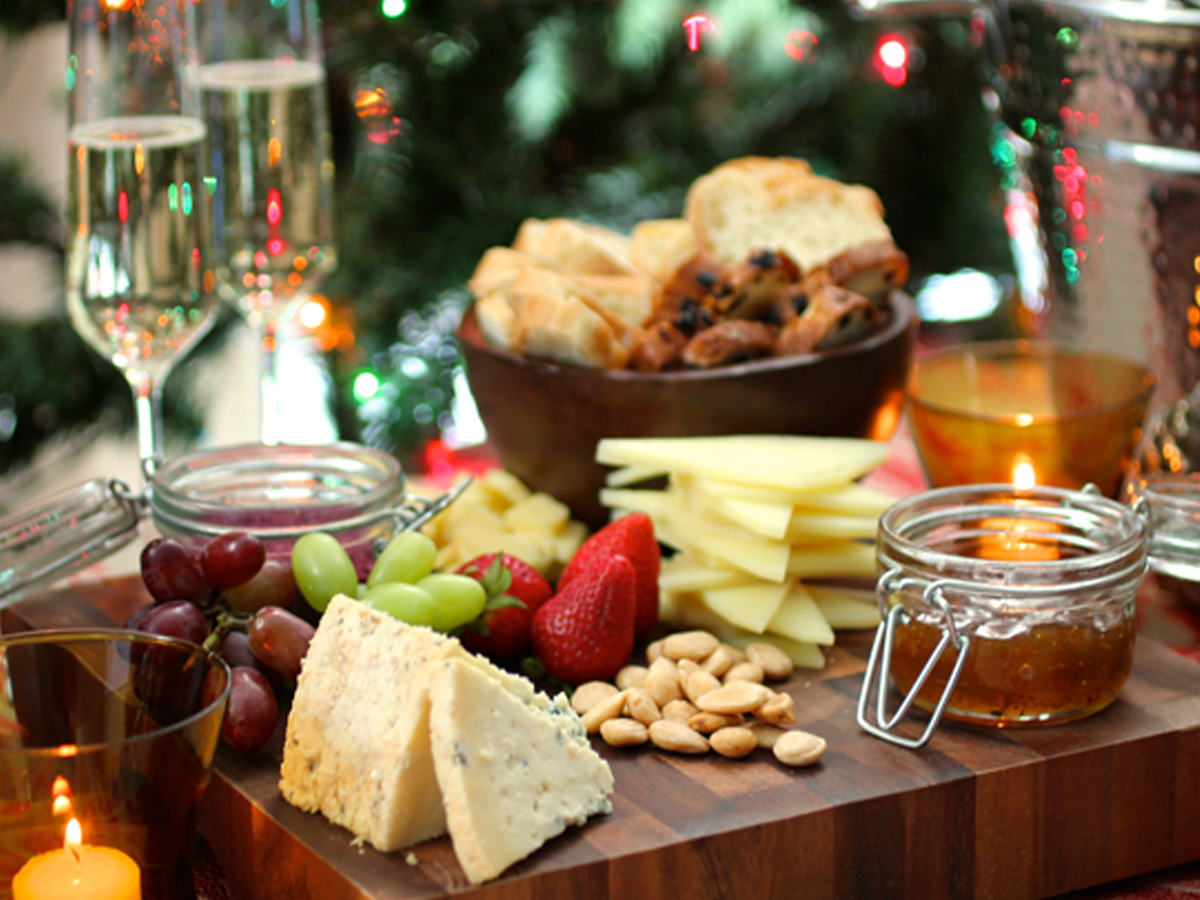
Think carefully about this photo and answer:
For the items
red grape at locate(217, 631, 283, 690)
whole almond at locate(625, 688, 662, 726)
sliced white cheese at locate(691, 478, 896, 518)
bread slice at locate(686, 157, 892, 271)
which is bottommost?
whole almond at locate(625, 688, 662, 726)

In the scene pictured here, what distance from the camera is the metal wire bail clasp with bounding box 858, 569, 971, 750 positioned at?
856 mm

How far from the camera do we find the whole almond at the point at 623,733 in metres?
0.87

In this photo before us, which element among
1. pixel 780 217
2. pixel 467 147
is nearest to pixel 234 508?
pixel 780 217

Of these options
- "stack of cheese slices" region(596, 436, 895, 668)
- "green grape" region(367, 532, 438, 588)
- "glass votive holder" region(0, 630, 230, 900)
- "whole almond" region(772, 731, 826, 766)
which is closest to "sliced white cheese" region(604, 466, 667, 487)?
"stack of cheese slices" region(596, 436, 895, 668)

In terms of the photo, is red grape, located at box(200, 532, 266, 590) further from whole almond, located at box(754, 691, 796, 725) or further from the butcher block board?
whole almond, located at box(754, 691, 796, 725)

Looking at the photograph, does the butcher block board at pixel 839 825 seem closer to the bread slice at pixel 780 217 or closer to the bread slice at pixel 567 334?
the bread slice at pixel 567 334

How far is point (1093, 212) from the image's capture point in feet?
4.30

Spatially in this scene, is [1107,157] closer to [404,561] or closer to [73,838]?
[404,561]

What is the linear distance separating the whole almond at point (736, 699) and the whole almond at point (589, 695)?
0.21 ft

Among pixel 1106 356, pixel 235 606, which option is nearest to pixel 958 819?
pixel 235 606

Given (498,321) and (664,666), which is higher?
(498,321)

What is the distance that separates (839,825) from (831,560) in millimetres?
325

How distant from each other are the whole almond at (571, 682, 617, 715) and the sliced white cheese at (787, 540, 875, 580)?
0.20 m

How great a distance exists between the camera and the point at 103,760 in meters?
0.70
